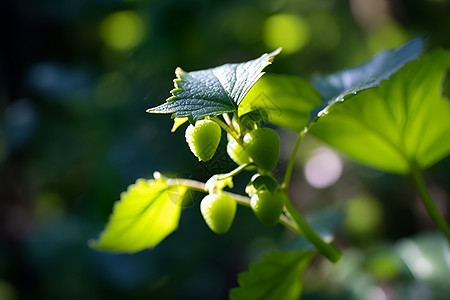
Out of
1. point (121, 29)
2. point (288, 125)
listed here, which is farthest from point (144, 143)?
point (288, 125)

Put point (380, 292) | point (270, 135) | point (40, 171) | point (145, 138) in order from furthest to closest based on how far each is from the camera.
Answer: point (40, 171)
point (145, 138)
point (380, 292)
point (270, 135)

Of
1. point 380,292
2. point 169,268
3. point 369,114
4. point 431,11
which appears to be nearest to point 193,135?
point 369,114

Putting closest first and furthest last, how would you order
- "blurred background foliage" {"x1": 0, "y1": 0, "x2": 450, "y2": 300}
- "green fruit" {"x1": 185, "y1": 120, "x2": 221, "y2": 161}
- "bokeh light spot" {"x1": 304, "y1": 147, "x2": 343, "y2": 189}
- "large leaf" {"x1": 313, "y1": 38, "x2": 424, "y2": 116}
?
"green fruit" {"x1": 185, "y1": 120, "x2": 221, "y2": 161}
"large leaf" {"x1": 313, "y1": 38, "x2": 424, "y2": 116}
"blurred background foliage" {"x1": 0, "y1": 0, "x2": 450, "y2": 300}
"bokeh light spot" {"x1": 304, "y1": 147, "x2": 343, "y2": 189}

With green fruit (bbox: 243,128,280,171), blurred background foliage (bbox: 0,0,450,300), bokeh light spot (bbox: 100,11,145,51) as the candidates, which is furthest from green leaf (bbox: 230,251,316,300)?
bokeh light spot (bbox: 100,11,145,51)

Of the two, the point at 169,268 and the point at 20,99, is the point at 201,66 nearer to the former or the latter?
the point at 169,268

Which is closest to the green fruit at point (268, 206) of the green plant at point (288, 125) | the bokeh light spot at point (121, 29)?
the green plant at point (288, 125)

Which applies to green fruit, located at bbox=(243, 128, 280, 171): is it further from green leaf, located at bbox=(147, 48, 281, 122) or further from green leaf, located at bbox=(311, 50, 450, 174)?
green leaf, located at bbox=(311, 50, 450, 174)
